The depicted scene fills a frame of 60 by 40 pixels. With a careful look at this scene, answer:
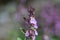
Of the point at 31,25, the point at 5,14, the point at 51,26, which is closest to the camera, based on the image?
the point at 31,25

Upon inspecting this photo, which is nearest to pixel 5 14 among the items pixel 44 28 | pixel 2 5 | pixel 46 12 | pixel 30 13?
pixel 2 5

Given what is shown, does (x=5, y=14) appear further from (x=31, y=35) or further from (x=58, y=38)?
(x=31, y=35)

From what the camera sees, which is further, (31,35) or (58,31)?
(58,31)

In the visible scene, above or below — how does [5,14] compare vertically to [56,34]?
above

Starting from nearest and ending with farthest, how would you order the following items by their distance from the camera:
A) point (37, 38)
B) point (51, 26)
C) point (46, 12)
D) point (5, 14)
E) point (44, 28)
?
point (37, 38)
point (44, 28)
point (51, 26)
point (46, 12)
point (5, 14)

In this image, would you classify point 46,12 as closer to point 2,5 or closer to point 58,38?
point 58,38

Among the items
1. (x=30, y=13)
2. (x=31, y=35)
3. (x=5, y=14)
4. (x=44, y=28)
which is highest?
(x=5, y=14)

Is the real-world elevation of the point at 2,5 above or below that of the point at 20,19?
above

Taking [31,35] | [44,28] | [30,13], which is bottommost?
[31,35]

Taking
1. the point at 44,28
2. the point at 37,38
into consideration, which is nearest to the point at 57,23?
the point at 44,28
